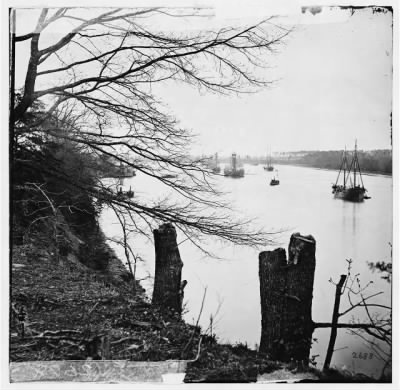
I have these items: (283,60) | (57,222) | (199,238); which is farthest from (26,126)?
(283,60)

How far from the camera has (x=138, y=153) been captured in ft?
12.7

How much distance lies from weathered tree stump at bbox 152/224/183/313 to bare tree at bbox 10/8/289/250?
184mm

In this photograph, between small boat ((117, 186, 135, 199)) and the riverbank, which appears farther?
small boat ((117, 186, 135, 199))

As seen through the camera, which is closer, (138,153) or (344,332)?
(344,332)

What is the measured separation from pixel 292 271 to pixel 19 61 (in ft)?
8.28

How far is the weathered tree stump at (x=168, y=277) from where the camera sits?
3664 millimetres

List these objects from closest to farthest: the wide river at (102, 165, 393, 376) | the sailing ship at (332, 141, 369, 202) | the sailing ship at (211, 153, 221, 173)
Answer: the wide river at (102, 165, 393, 376)
the sailing ship at (332, 141, 369, 202)
the sailing ship at (211, 153, 221, 173)

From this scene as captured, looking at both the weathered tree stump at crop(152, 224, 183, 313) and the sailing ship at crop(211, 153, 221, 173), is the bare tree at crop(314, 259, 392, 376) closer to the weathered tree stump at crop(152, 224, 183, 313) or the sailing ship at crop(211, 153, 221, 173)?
the weathered tree stump at crop(152, 224, 183, 313)

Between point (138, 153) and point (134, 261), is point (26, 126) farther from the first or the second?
point (134, 261)

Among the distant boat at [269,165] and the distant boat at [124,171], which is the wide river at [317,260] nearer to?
the distant boat at [269,165]

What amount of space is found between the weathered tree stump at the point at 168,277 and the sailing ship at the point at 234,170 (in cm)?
64

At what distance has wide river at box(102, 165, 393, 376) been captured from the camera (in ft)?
11.8

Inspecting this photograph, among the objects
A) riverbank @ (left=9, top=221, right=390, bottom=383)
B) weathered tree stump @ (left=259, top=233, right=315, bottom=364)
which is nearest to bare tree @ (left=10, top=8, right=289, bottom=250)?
weathered tree stump @ (left=259, top=233, right=315, bottom=364)

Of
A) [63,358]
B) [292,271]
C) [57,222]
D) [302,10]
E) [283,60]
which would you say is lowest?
[63,358]
